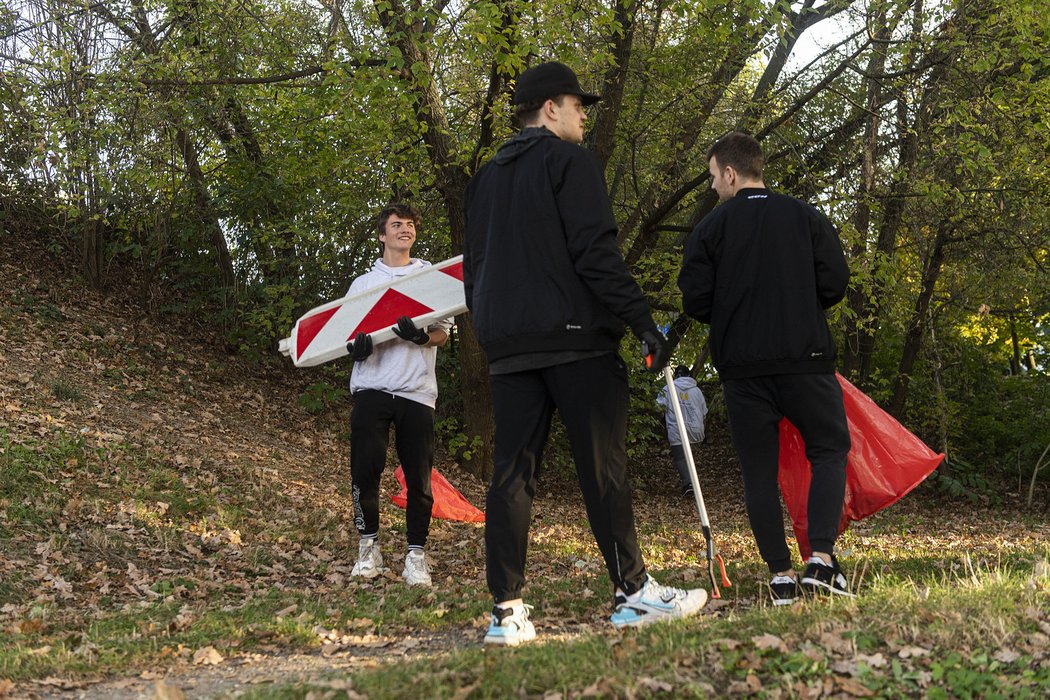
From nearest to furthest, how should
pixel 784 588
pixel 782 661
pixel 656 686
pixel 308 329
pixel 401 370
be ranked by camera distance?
pixel 656 686 → pixel 782 661 → pixel 784 588 → pixel 401 370 → pixel 308 329

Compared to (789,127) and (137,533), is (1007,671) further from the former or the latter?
(789,127)

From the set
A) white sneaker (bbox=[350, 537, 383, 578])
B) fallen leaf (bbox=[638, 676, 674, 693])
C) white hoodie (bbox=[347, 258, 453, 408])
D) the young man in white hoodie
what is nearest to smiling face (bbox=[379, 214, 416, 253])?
the young man in white hoodie

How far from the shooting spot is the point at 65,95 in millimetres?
11852

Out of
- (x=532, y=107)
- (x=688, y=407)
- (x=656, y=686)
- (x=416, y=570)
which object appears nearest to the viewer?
(x=656, y=686)

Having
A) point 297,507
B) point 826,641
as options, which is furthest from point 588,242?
point 297,507

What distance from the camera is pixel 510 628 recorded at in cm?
418

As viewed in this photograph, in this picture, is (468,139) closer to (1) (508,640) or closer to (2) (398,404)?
(2) (398,404)

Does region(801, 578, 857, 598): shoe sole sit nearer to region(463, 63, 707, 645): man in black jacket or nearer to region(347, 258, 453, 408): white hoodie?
region(463, 63, 707, 645): man in black jacket

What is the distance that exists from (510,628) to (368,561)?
267 centimetres

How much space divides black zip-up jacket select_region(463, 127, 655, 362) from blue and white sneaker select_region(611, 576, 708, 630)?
1035mm

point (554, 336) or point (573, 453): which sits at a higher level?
point (554, 336)

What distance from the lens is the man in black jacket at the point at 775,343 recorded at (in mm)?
4770

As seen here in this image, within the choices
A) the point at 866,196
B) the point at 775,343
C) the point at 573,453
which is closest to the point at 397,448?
the point at 573,453

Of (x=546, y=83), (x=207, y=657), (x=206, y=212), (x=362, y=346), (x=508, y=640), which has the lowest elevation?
(x=207, y=657)
